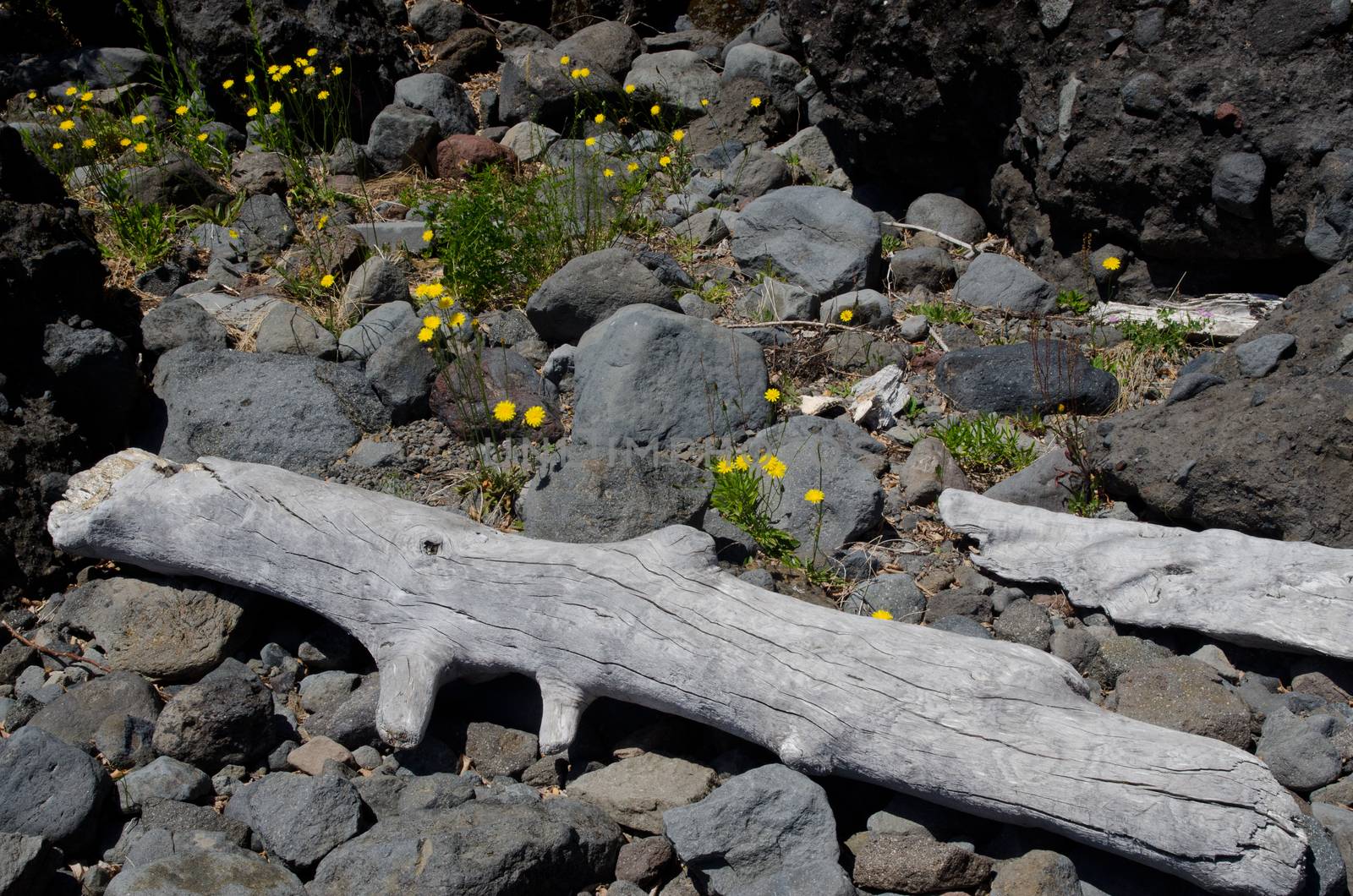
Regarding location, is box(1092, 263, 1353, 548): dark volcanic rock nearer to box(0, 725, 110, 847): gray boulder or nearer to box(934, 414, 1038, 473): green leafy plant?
box(934, 414, 1038, 473): green leafy plant

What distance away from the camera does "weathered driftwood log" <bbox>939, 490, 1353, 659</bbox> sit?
357 centimetres

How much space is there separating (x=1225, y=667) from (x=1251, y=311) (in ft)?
8.05

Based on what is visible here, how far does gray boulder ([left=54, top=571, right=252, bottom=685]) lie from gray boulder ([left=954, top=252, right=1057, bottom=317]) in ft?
13.8

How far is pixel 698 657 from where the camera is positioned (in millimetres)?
3393

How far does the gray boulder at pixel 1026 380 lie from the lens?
16.4 ft

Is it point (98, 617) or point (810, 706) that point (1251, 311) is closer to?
point (810, 706)

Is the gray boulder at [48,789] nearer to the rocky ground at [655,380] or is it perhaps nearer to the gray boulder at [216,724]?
the rocky ground at [655,380]

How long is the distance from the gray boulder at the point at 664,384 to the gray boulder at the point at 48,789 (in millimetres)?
2431

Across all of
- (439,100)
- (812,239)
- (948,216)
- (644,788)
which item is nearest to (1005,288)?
(948,216)

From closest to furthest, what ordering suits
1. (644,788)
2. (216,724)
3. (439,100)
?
(644,788)
(216,724)
(439,100)

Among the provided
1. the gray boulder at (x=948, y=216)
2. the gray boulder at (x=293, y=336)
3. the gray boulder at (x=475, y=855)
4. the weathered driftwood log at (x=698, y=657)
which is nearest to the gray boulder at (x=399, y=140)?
the gray boulder at (x=293, y=336)

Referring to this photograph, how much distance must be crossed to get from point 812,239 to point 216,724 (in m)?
4.33

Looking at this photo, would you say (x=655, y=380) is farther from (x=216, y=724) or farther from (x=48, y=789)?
(x=48, y=789)

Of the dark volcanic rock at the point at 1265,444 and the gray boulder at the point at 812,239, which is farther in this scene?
the gray boulder at the point at 812,239
